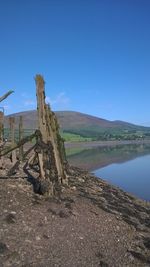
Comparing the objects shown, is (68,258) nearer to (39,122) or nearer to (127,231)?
(127,231)

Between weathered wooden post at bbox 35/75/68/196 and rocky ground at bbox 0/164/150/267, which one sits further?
weathered wooden post at bbox 35/75/68/196

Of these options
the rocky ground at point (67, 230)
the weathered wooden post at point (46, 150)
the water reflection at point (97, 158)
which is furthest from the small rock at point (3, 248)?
the water reflection at point (97, 158)

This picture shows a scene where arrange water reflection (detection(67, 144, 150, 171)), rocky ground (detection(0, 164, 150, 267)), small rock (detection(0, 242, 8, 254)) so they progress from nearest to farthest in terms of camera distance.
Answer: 1. small rock (detection(0, 242, 8, 254))
2. rocky ground (detection(0, 164, 150, 267))
3. water reflection (detection(67, 144, 150, 171))

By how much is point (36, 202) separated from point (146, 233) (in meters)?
5.19

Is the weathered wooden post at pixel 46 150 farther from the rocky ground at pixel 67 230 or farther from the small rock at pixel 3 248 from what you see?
the small rock at pixel 3 248

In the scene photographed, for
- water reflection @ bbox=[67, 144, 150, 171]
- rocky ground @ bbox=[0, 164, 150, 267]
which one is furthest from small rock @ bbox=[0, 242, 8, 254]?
water reflection @ bbox=[67, 144, 150, 171]

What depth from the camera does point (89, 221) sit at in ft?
55.7

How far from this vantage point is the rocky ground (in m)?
13.0

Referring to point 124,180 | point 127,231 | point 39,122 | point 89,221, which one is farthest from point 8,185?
point 124,180

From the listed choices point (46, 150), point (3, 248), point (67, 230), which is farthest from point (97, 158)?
point (3, 248)

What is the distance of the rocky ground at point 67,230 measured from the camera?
13.0 meters

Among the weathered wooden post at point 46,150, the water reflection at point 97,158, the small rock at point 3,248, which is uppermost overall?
the weathered wooden post at point 46,150

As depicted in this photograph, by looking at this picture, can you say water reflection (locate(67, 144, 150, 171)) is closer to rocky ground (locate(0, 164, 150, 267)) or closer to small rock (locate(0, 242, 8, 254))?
rocky ground (locate(0, 164, 150, 267))

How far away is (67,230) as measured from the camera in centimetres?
1538
